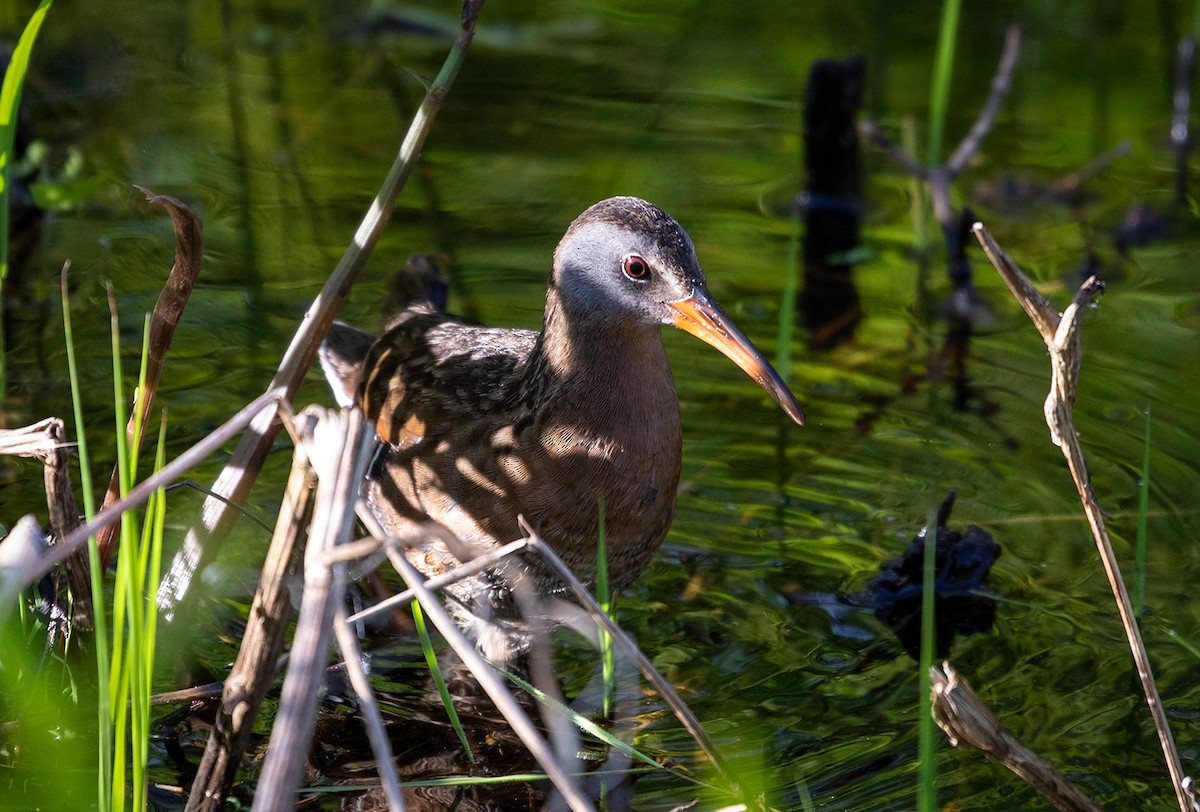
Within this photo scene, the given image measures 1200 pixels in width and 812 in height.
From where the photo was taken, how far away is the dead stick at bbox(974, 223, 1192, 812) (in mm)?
2504

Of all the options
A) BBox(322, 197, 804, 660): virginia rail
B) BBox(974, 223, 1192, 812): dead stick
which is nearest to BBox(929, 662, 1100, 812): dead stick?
BBox(974, 223, 1192, 812): dead stick

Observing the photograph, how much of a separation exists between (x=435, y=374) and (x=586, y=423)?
2.04 feet

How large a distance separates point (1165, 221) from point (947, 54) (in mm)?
2057

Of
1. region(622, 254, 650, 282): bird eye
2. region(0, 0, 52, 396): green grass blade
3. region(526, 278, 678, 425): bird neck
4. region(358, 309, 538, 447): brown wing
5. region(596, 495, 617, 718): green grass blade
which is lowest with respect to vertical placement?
region(596, 495, 617, 718): green grass blade

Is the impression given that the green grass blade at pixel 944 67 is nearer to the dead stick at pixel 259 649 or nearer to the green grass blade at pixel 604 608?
the green grass blade at pixel 604 608

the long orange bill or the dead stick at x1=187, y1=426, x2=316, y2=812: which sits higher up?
the long orange bill

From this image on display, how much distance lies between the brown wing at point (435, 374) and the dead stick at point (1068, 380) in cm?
166

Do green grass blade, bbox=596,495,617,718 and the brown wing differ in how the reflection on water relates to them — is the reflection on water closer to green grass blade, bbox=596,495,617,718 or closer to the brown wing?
green grass blade, bbox=596,495,617,718

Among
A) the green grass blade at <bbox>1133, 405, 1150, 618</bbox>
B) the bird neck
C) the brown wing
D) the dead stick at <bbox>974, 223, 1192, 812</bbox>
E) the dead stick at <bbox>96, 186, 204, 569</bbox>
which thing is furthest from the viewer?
the brown wing

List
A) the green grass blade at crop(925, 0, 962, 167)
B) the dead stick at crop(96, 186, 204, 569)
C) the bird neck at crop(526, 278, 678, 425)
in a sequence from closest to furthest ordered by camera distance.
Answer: the dead stick at crop(96, 186, 204, 569) → the bird neck at crop(526, 278, 678, 425) → the green grass blade at crop(925, 0, 962, 167)

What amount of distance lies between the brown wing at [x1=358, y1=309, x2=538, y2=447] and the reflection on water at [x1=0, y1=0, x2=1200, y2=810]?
50 centimetres

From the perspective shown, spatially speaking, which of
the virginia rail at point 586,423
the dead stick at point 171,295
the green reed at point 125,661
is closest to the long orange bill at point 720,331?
the virginia rail at point 586,423

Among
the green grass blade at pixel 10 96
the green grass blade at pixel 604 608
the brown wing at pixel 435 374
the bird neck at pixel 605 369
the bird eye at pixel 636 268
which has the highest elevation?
the green grass blade at pixel 10 96

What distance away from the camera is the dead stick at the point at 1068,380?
8.21ft
